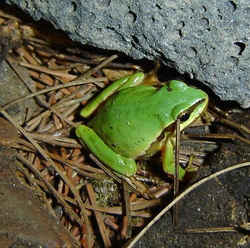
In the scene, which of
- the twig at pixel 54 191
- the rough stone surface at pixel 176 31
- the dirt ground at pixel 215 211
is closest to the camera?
the rough stone surface at pixel 176 31

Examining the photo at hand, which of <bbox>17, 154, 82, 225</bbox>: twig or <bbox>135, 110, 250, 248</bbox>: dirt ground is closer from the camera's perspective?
<bbox>135, 110, 250, 248</bbox>: dirt ground

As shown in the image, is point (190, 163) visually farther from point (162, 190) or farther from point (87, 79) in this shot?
point (87, 79)

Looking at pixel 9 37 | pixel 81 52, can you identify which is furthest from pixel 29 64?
pixel 81 52

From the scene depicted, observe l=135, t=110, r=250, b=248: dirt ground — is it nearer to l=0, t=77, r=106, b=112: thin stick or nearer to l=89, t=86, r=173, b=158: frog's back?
l=89, t=86, r=173, b=158: frog's back

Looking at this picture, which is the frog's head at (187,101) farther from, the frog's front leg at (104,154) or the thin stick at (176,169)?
the frog's front leg at (104,154)

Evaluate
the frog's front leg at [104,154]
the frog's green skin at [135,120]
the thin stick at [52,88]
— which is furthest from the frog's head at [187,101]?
the thin stick at [52,88]

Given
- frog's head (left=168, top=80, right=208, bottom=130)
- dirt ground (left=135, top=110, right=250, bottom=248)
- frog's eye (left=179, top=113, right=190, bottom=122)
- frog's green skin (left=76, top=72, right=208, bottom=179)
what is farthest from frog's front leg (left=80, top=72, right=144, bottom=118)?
dirt ground (left=135, top=110, right=250, bottom=248)

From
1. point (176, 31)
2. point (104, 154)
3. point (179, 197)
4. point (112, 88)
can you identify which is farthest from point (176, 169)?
point (176, 31)
